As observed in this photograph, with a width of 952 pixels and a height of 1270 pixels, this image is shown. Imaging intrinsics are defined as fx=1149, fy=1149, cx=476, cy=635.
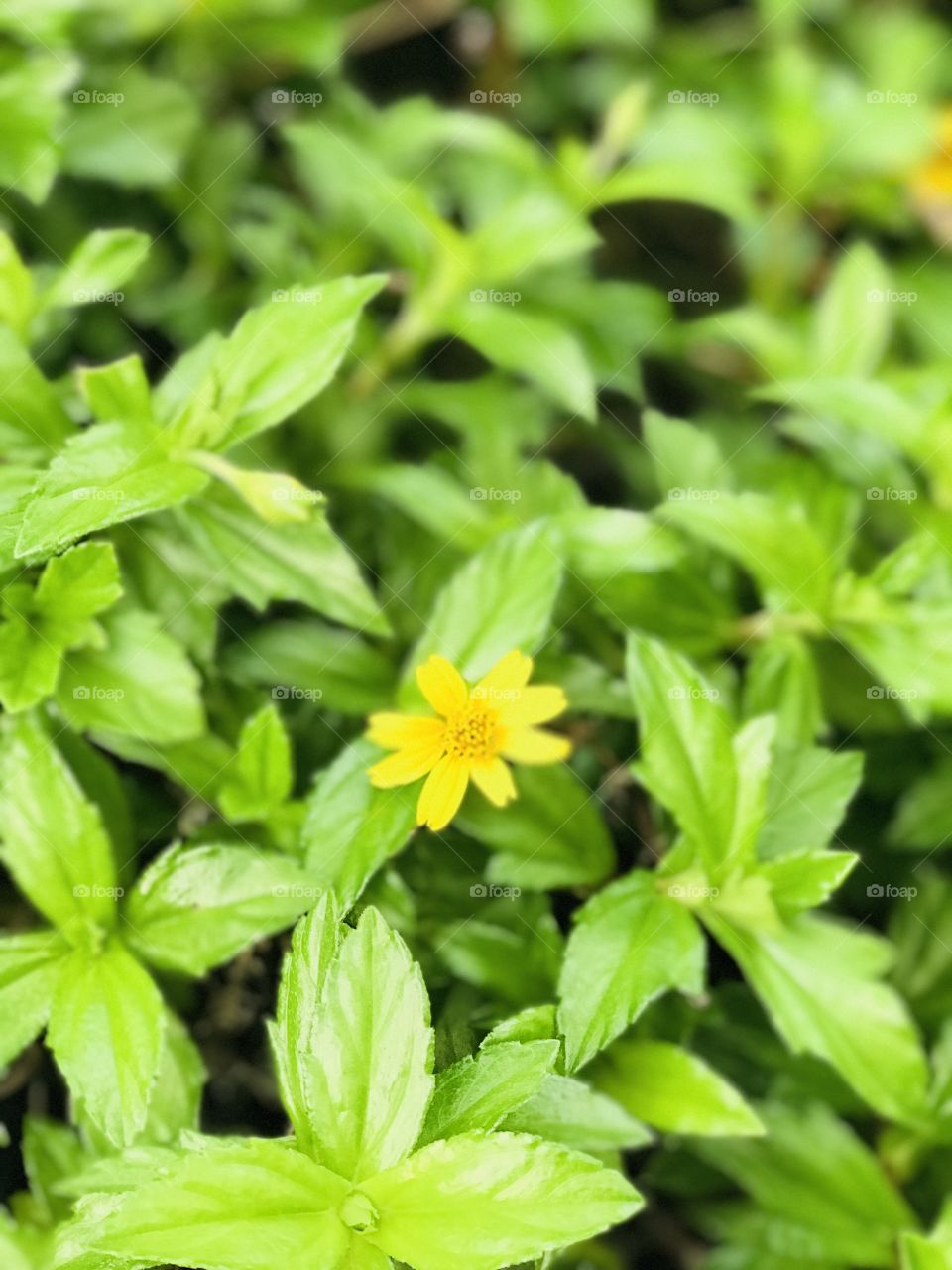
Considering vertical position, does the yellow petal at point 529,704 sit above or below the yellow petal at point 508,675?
below

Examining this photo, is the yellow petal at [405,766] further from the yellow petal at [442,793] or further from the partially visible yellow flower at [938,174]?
the partially visible yellow flower at [938,174]

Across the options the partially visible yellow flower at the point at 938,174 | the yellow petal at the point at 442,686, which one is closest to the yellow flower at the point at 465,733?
the yellow petal at the point at 442,686

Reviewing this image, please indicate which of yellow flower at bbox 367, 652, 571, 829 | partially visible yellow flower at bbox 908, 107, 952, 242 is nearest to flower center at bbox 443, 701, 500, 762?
yellow flower at bbox 367, 652, 571, 829

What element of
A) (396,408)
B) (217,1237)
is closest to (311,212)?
(396,408)

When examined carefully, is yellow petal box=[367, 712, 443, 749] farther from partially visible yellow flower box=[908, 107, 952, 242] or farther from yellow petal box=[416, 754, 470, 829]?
partially visible yellow flower box=[908, 107, 952, 242]

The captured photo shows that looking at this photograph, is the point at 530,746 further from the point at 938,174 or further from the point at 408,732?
the point at 938,174

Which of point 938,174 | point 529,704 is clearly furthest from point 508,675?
point 938,174
